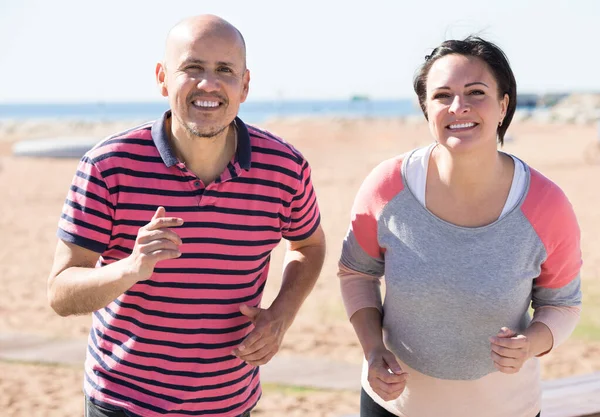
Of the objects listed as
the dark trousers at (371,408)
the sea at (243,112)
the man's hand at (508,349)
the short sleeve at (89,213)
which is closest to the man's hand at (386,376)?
the dark trousers at (371,408)

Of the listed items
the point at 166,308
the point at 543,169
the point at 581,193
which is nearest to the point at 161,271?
the point at 166,308

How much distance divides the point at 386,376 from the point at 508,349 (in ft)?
1.21

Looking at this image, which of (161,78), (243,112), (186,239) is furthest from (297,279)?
(243,112)

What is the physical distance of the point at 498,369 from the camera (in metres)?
2.34

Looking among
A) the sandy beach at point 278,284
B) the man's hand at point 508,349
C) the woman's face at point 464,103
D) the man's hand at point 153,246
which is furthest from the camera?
the sandy beach at point 278,284

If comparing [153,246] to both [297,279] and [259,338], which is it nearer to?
[259,338]

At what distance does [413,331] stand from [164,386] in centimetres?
79

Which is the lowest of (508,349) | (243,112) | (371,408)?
(243,112)

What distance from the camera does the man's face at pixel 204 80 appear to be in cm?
229

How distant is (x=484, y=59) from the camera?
2.35 m

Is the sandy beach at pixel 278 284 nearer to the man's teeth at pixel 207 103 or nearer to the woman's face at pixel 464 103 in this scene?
the woman's face at pixel 464 103

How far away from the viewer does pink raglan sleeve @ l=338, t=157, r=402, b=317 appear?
247 cm

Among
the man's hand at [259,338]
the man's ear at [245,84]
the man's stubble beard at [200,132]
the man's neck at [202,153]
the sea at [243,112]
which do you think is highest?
the man's ear at [245,84]

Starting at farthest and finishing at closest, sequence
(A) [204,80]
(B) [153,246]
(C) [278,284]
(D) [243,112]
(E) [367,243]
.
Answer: (D) [243,112] → (C) [278,284] → (E) [367,243] → (A) [204,80] → (B) [153,246]
